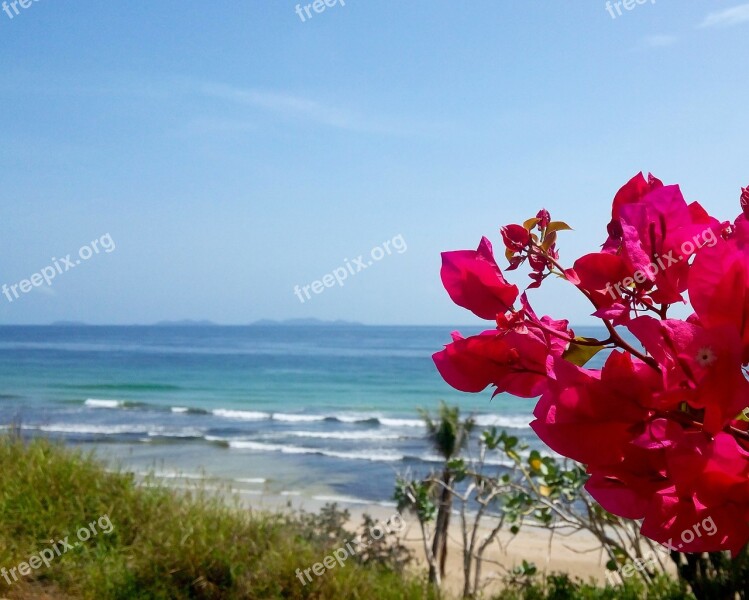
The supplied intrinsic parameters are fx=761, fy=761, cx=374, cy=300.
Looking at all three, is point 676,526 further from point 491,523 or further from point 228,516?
point 491,523

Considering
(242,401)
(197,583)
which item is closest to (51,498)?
(197,583)

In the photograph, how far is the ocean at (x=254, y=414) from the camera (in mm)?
15250

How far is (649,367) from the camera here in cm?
54

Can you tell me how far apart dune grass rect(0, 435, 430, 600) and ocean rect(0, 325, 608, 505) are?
81 cm

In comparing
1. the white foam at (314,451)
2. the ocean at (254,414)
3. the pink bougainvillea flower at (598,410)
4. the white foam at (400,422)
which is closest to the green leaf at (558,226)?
the pink bougainvillea flower at (598,410)

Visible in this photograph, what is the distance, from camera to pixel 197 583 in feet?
14.9

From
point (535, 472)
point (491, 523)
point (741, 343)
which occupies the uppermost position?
point (741, 343)

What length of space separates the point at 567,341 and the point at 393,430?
71.2ft

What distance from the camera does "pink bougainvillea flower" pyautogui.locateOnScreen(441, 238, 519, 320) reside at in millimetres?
676

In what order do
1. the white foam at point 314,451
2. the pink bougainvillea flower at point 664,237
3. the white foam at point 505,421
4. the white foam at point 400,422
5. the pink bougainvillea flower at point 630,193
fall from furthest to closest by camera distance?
the white foam at point 400,422, the white foam at point 505,421, the white foam at point 314,451, the pink bougainvillea flower at point 630,193, the pink bougainvillea flower at point 664,237

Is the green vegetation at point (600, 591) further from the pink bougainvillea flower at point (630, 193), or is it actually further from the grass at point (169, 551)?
the pink bougainvillea flower at point (630, 193)

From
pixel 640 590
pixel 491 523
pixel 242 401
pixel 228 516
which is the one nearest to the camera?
pixel 640 590

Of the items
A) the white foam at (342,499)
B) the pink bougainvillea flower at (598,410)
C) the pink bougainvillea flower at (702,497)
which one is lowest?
the white foam at (342,499)

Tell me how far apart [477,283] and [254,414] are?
2555 cm
